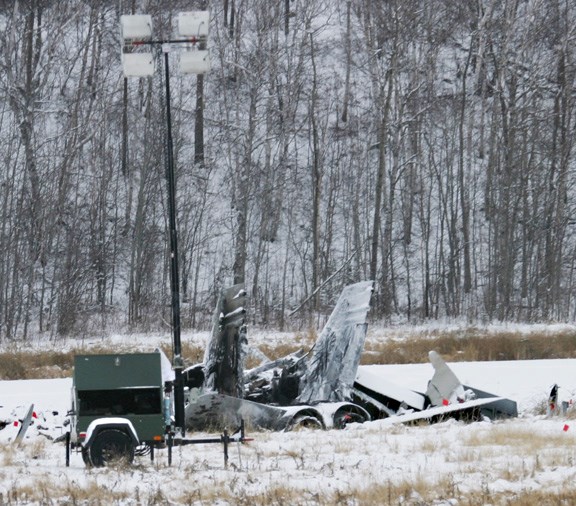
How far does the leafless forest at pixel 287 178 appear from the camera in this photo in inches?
1409

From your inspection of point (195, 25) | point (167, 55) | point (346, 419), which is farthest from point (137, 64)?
point (346, 419)

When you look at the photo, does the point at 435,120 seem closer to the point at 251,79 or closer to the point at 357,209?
the point at 357,209

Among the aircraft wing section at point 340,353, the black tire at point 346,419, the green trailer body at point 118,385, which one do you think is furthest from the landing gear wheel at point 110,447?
the aircraft wing section at point 340,353

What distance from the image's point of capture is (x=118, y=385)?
11.1m

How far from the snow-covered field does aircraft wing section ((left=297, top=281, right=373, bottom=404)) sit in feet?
3.93

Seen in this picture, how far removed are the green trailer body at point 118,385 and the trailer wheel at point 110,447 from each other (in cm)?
86

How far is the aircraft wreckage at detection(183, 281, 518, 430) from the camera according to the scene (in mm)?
14086

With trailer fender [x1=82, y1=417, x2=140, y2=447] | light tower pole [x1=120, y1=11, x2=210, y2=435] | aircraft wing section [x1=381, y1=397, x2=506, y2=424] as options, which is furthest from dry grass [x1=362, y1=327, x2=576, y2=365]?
trailer fender [x1=82, y1=417, x2=140, y2=447]

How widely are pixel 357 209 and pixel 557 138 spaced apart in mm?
8731

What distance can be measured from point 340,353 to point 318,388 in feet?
2.03

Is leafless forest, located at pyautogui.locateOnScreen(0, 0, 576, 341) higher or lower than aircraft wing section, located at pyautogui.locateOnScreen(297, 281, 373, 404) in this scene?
higher

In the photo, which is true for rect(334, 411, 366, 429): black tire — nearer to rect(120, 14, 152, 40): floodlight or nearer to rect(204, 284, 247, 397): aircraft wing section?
rect(204, 284, 247, 397): aircraft wing section

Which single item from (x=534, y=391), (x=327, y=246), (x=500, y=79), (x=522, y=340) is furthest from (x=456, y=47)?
(x=534, y=391)

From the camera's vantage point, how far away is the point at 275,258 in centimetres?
4012
